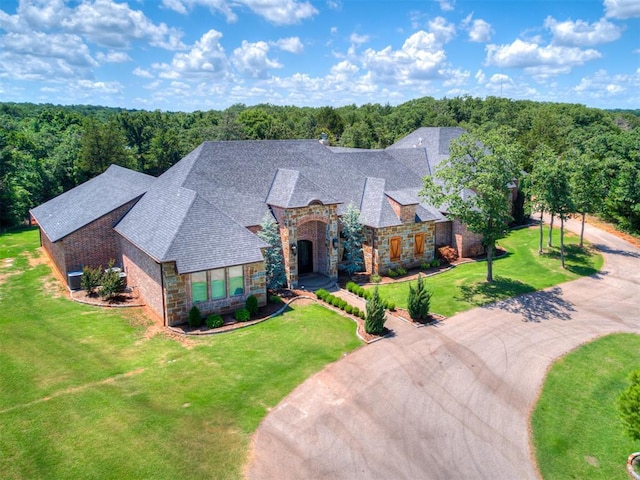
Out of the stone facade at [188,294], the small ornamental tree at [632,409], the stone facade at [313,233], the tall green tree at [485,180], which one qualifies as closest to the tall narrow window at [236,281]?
the stone facade at [188,294]

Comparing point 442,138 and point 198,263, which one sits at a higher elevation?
point 442,138

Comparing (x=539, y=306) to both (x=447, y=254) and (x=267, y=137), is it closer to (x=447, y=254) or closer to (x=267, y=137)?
(x=447, y=254)

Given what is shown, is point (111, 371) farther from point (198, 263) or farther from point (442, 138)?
point (442, 138)

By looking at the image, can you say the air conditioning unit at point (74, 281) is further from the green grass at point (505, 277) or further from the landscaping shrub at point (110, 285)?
the green grass at point (505, 277)

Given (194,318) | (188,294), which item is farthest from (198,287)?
(194,318)

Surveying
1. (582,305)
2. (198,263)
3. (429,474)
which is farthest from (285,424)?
(582,305)

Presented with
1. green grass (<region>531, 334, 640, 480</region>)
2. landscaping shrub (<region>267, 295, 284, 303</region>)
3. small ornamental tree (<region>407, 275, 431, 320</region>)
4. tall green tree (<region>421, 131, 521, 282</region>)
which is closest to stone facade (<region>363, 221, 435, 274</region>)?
tall green tree (<region>421, 131, 521, 282</region>)

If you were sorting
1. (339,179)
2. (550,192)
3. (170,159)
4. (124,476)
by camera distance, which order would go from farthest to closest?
(170,159), (339,179), (550,192), (124,476)
